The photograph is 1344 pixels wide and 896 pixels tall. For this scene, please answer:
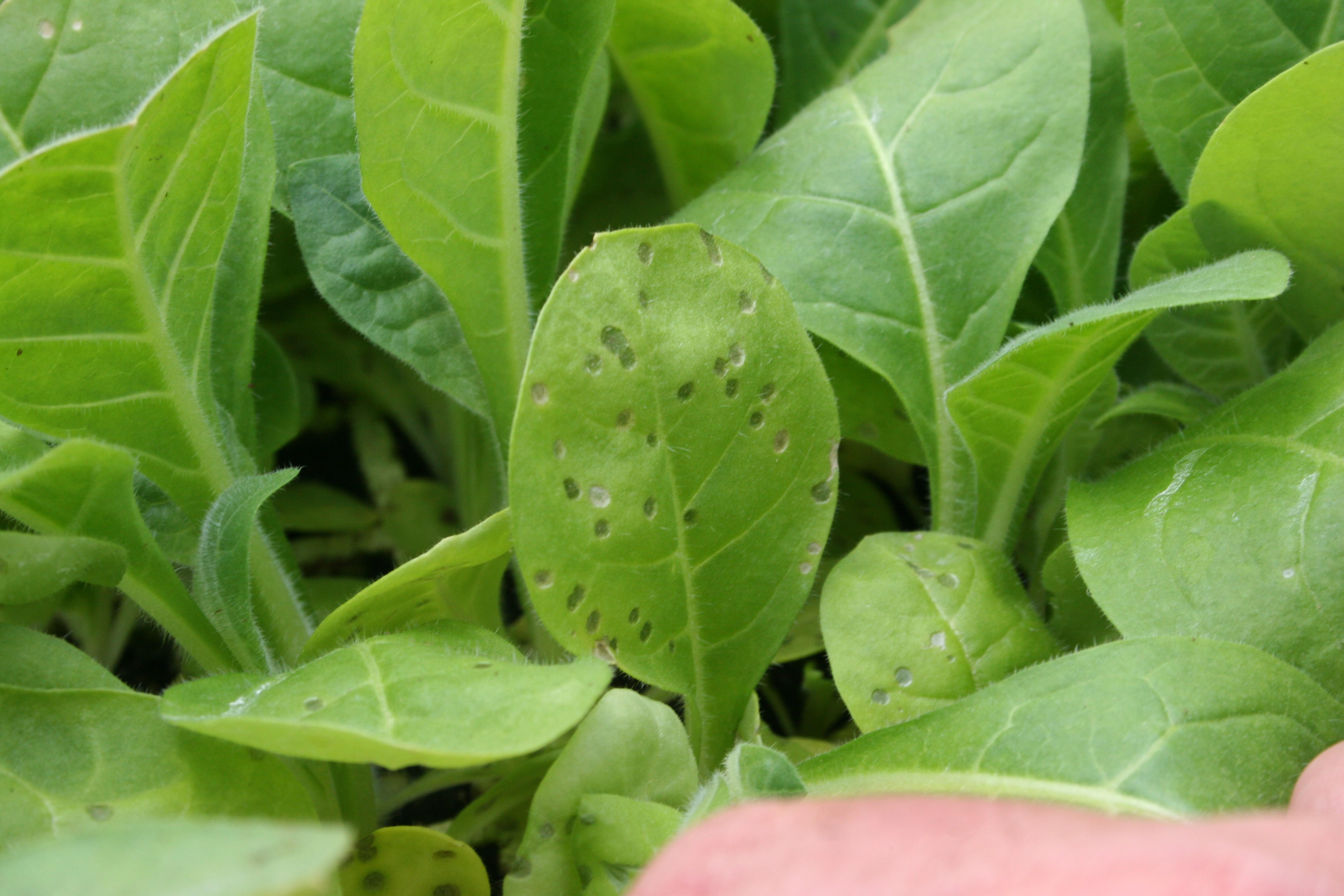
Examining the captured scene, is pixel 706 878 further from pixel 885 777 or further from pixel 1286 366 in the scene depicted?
pixel 1286 366

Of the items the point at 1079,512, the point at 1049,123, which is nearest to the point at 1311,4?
the point at 1049,123

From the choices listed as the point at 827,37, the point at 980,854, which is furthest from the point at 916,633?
the point at 827,37

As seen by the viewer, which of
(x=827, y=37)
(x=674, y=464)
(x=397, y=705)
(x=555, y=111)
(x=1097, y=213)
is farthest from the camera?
(x=827, y=37)

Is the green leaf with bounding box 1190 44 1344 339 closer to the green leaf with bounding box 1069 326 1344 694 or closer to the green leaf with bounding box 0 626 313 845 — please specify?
the green leaf with bounding box 1069 326 1344 694

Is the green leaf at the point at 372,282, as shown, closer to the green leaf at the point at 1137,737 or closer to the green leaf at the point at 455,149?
the green leaf at the point at 455,149

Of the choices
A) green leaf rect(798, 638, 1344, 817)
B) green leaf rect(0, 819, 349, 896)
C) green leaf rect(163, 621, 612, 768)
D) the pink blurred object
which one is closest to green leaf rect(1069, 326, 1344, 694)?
green leaf rect(798, 638, 1344, 817)

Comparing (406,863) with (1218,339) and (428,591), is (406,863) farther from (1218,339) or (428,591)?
(1218,339)
